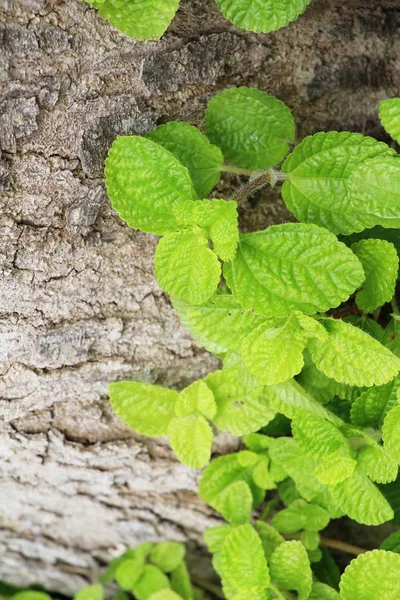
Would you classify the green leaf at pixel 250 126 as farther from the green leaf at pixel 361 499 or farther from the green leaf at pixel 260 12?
the green leaf at pixel 361 499

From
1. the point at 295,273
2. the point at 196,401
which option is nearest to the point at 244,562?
the point at 196,401

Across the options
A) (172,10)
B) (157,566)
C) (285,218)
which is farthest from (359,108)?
(157,566)

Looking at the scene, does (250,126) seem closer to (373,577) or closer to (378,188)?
(378,188)

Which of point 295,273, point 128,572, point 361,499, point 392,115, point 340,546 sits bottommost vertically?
point 128,572

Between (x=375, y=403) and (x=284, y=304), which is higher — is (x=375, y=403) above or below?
below

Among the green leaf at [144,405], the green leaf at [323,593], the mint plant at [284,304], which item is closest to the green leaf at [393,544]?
the mint plant at [284,304]

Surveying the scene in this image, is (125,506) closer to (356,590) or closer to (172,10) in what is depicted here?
(356,590)
